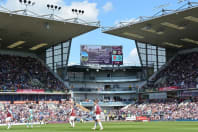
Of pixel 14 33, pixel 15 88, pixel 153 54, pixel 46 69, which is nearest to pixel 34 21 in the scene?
pixel 14 33

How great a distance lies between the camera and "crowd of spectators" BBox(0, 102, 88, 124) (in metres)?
51.5

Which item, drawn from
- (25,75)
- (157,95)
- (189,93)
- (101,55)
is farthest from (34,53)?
(189,93)

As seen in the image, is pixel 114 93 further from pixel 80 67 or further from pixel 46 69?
pixel 46 69

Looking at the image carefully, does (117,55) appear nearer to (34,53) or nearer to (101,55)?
(101,55)

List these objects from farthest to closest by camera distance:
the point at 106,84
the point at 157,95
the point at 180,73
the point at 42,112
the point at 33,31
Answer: the point at 106,84 → the point at 157,95 → the point at 180,73 → the point at 42,112 → the point at 33,31

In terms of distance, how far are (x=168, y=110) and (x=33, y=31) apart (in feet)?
88.5

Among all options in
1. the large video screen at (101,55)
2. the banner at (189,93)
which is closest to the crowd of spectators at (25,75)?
the large video screen at (101,55)

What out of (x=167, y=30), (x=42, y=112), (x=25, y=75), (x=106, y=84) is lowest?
(x=42, y=112)

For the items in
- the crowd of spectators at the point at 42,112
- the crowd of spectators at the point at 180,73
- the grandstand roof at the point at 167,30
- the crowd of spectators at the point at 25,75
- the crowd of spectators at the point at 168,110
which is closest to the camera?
the grandstand roof at the point at 167,30

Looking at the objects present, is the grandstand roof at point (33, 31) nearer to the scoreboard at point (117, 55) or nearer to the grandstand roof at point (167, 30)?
the grandstand roof at point (167, 30)

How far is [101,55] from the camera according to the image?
71438 mm

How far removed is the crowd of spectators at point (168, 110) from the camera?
54.4 meters

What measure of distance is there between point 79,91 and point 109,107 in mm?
8066

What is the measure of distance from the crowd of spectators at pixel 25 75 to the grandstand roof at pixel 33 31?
2.85 metres
